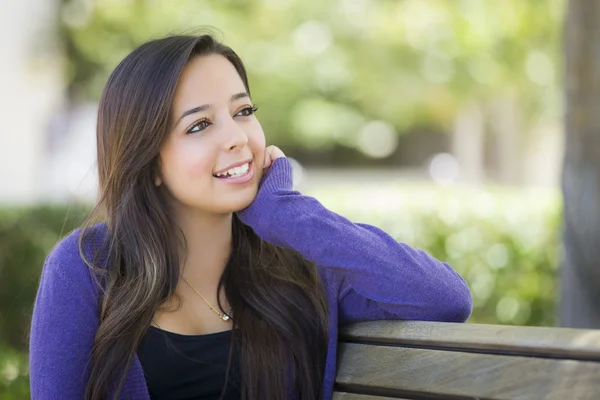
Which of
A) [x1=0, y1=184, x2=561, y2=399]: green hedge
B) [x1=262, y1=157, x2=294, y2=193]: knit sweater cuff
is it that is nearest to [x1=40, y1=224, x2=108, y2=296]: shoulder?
[x1=262, y1=157, x2=294, y2=193]: knit sweater cuff

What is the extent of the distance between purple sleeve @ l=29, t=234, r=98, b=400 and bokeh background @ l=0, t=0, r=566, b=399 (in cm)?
64

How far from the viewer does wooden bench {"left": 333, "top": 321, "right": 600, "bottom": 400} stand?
187 cm

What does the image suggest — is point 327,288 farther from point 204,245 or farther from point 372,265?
point 204,245

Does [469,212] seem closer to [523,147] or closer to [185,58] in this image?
[185,58]

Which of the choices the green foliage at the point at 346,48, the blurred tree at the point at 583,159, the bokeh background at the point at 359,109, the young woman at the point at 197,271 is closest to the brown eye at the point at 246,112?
the young woman at the point at 197,271

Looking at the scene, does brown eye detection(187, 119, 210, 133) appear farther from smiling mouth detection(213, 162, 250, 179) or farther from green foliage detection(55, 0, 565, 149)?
green foliage detection(55, 0, 565, 149)

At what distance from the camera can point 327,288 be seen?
2.53m

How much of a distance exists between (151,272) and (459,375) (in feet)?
3.03

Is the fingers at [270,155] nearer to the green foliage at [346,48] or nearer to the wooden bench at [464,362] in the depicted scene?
the wooden bench at [464,362]

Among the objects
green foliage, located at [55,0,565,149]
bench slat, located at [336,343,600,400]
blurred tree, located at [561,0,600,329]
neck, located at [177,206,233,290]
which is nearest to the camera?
bench slat, located at [336,343,600,400]

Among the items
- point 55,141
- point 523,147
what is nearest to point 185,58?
point 55,141

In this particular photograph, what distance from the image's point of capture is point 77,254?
98.6 inches

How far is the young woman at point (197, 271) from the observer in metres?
2.38

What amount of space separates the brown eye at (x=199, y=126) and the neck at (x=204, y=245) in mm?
289
